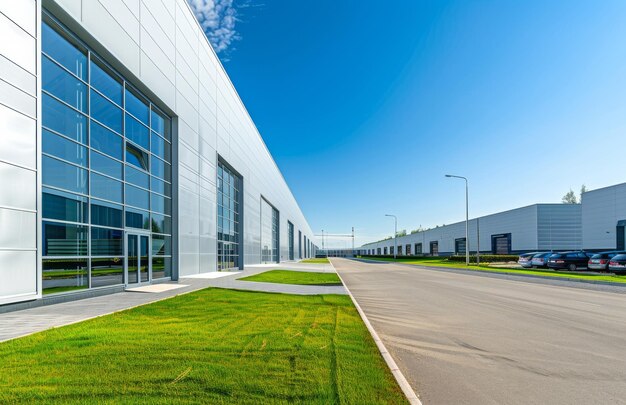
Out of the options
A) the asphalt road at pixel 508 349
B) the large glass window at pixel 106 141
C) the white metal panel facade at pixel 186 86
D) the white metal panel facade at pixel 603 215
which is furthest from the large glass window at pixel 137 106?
the white metal panel facade at pixel 603 215

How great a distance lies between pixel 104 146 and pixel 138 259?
487cm

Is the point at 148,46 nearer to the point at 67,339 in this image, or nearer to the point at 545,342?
the point at 67,339

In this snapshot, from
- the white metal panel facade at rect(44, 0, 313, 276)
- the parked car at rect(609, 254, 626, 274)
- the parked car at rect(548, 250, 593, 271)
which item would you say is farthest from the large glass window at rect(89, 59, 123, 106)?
the parked car at rect(548, 250, 593, 271)

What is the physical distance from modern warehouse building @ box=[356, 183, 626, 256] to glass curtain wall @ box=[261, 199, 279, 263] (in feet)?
81.8

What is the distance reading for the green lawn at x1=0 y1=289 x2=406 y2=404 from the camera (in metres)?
3.86

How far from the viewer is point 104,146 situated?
42.4ft

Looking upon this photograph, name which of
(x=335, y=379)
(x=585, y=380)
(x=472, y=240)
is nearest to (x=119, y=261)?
(x=335, y=379)

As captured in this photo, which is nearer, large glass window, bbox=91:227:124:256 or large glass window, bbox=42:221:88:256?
large glass window, bbox=42:221:88:256


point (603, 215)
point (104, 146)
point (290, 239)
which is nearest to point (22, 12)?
point (104, 146)

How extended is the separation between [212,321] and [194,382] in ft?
12.1

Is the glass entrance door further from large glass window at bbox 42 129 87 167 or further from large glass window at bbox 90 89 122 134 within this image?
large glass window at bbox 90 89 122 134

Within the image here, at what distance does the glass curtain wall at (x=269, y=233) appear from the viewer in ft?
138

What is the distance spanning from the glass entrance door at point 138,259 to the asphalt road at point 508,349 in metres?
9.72

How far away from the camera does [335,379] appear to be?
429 centimetres
